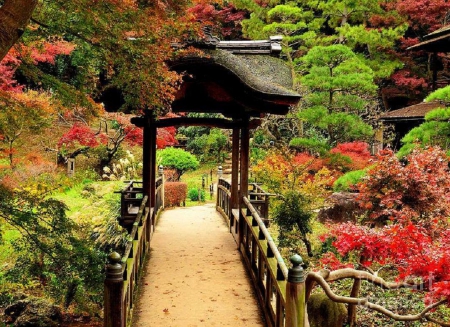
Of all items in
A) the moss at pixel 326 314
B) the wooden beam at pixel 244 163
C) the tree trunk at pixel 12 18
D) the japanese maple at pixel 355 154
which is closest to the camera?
the tree trunk at pixel 12 18

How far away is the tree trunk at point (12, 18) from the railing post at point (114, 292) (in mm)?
1981

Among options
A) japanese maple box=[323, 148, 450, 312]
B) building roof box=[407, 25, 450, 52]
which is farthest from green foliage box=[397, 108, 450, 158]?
building roof box=[407, 25, 450, 52]

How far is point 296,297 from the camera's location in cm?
415

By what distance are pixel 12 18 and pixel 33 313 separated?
6.06 metres

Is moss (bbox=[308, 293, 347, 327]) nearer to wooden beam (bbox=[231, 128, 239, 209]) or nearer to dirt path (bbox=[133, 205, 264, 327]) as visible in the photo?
dirt path (bbox=[133, 205, 264, 327])

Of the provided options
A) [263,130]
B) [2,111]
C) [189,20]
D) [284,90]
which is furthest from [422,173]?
[263,130]

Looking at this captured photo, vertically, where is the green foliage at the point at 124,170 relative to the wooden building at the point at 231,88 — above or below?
below

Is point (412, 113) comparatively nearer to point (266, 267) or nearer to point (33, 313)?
point (266, 267)

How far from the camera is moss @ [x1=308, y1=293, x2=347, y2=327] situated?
668 cm

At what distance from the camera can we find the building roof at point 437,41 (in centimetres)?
1067

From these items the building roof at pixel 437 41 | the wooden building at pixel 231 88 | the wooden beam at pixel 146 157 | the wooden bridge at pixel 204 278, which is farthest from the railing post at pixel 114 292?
the building roof at pixel 437 41

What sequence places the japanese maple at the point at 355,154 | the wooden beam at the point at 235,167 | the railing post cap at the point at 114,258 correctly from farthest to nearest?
1. the japanese maple at the point at 355,154
2. the wooden beam at the point at 235,167
3. the railing post cap at the point at 114,258

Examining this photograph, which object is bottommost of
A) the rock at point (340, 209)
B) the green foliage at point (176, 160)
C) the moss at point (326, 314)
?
the moss at point (326, 314)

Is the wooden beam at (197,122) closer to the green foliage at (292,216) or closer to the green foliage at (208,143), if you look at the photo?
the green foliage at (292,216)
